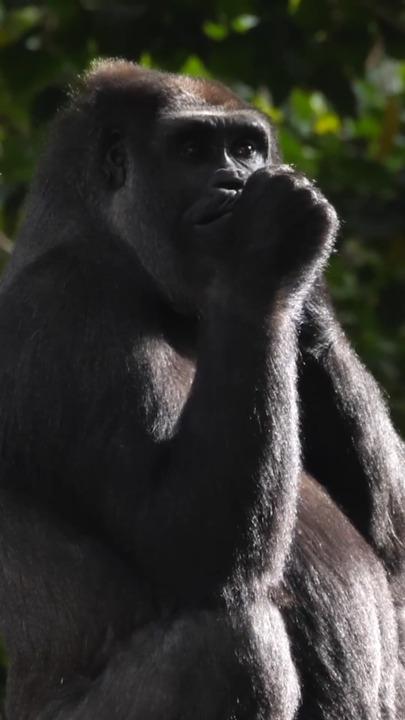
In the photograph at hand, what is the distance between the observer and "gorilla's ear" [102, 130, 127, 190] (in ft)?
18.1

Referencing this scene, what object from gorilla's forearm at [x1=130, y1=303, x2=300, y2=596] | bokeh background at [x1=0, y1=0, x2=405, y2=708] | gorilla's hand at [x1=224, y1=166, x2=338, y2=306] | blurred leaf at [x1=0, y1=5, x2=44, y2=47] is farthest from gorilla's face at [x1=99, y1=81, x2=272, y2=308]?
blurred leaf at [x1=0, y1=5, x2=44, y2=47]

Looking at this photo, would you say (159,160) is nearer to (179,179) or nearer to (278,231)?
(179,179)

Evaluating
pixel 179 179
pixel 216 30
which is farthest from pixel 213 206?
pixel 216 30

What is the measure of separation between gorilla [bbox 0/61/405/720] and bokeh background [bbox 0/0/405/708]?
212cm

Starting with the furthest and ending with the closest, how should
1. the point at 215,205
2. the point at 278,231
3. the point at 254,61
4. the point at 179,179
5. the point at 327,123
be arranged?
the point at 327,123, the point at 254,61, the point at 179,179, the point at 215,205, the point at 278,231

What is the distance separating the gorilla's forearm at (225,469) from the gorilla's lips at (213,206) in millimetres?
429

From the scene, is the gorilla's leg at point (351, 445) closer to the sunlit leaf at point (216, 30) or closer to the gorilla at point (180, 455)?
the gorilla at point (180, 455)

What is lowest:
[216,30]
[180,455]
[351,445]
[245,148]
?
[180,455]

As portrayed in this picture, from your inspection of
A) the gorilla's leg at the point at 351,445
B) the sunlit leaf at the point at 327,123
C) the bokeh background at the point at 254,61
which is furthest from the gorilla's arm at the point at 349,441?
the sunlit leaf at the point at 327,123

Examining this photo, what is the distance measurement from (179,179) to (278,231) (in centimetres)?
63

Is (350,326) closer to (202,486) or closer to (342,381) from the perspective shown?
(342,381)

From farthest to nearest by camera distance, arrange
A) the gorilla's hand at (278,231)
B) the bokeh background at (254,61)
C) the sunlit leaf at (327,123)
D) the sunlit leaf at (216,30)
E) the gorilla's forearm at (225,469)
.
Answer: the sunlit leaf at (327,123) → the sunlit leaf at (216,30) → the bokeh background at (254,61) → the gorilla's hand at (278,231) → the gorilla's forearm at (225,469)

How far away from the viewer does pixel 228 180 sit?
17.3ft

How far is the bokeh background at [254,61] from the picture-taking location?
25.5 ft
